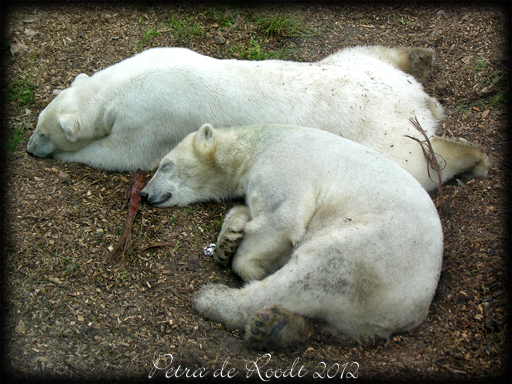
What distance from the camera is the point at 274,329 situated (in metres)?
2.92

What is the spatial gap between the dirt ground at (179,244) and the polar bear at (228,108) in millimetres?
244

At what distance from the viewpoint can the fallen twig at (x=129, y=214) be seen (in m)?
3.70

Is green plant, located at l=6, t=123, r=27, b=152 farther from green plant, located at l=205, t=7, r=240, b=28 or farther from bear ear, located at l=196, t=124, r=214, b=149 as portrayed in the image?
green plant, located at l=205, t=7, r=240, b=28

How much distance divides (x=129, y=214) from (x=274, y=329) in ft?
5.96

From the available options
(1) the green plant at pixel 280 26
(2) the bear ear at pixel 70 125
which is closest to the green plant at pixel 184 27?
(1) the green plant at pixel 280 26

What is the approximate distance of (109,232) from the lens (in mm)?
3893

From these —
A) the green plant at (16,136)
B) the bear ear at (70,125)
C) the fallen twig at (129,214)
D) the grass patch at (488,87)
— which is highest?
the grass patch at (488,87)

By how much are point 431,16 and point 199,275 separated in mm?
4744

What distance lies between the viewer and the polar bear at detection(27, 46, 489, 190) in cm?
414

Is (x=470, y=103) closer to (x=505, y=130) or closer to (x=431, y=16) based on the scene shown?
(x=505, y=130)

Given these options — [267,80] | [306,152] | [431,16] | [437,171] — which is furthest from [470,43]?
[306,152]

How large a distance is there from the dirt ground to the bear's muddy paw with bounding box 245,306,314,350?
0.33 ft

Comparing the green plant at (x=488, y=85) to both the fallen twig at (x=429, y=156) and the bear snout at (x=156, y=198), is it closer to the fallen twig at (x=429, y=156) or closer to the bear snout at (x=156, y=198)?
the fallen twig at (x=429, y=156)

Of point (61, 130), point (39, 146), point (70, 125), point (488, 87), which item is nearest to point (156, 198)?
point (70, 125)
